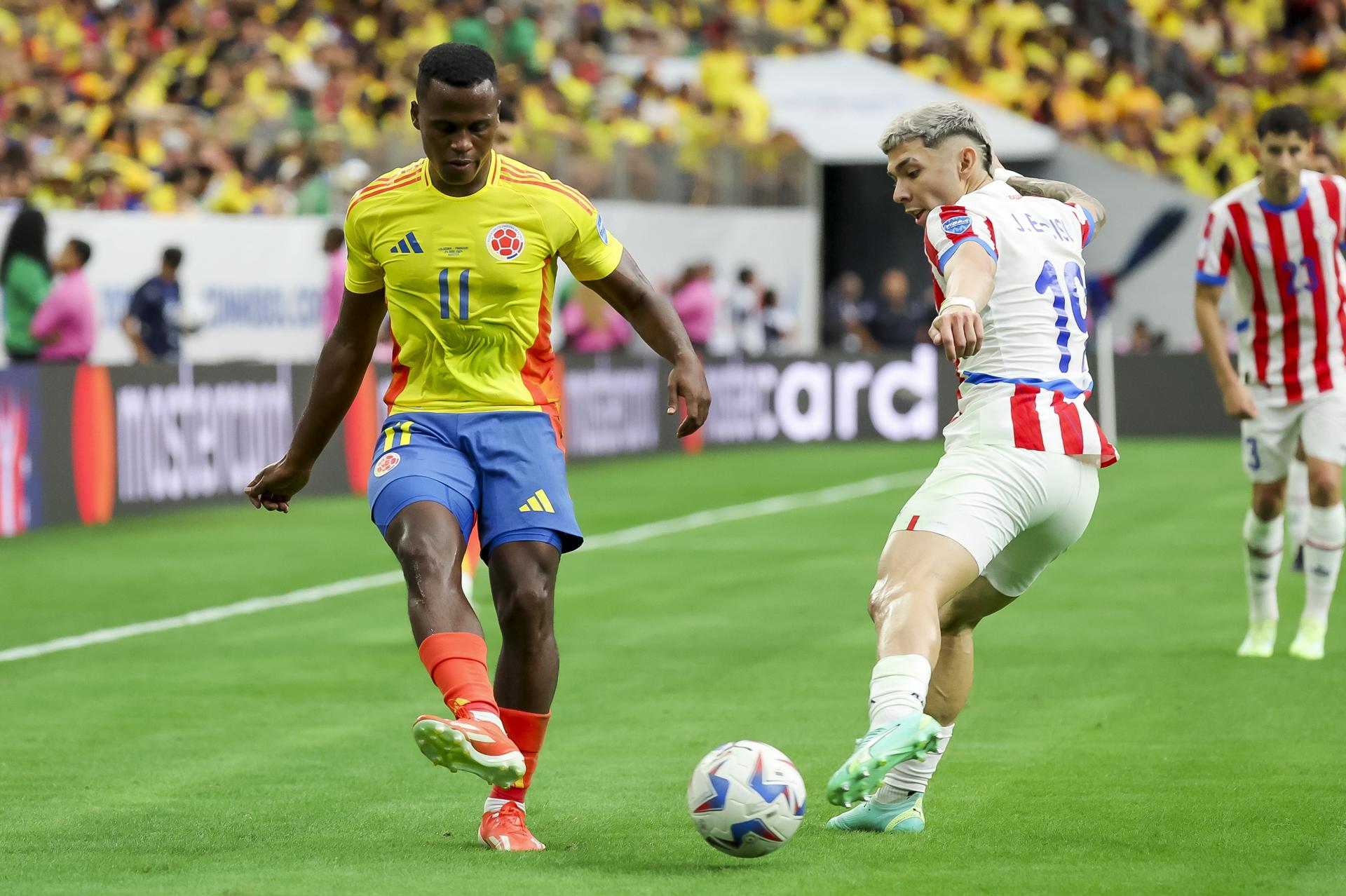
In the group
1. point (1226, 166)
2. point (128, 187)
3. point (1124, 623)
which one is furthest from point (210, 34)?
point (1124, 623)

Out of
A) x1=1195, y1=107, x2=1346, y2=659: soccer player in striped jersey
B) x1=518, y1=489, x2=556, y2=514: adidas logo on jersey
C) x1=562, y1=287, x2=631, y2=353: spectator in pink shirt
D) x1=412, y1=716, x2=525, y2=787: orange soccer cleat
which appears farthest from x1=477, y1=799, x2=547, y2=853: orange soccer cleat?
x1=562, y1=287, x2=631, y2=353: spectator in pink shirt

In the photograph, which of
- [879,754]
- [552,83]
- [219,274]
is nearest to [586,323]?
[219,274]

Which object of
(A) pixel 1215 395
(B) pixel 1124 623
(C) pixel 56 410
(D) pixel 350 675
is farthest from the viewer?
(A) pixel 1215 395

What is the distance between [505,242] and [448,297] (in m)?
0.21

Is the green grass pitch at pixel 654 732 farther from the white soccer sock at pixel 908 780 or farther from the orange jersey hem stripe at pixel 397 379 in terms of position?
the orange jersey hem stripe at pixel 397 379

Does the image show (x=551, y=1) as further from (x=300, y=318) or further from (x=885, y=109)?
(x=300, y=318)

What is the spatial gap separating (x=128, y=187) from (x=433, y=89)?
16619 mm

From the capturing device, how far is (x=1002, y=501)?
5.45 metres

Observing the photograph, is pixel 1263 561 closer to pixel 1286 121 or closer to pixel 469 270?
pixel 1286 121

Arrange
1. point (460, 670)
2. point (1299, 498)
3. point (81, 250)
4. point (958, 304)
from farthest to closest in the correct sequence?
point (81, 250) → point (1299, 498) → point (460, 670) → point (958, 304)

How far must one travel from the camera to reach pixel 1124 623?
11.1 meters

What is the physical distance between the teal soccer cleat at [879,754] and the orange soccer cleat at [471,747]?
78 cm

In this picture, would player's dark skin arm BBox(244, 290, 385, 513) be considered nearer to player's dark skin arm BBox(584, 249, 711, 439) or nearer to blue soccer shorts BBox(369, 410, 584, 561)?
blue soccer shorts BBox(369, 410, 584, 561)

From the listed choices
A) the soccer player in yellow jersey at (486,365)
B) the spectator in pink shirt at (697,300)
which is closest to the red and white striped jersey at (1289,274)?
the soccer player in yellow jersey at (486,365)
